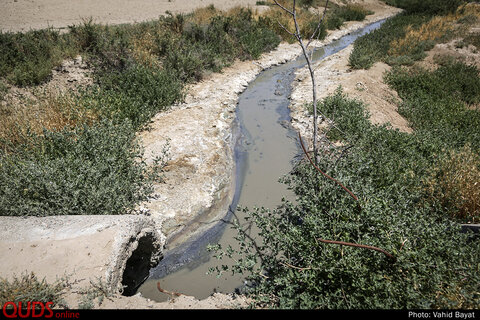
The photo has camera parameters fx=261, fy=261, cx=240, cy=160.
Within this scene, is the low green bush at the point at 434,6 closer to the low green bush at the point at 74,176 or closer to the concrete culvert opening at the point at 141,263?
the low green bush at the point at 74,176

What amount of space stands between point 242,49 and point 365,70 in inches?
217

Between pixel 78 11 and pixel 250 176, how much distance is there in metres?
19.4

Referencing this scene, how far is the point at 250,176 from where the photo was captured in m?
5.80

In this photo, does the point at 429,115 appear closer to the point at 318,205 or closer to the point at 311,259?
the point at 318,205

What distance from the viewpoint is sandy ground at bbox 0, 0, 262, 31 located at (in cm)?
1488

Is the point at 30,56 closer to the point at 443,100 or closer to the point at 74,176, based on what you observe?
the point at 74,176

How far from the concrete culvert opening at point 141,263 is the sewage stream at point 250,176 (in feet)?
0.33

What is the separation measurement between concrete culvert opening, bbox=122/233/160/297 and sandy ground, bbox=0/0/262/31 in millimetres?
14917

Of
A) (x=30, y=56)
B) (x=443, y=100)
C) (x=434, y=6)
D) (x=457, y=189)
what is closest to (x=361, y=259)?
(x=457, y=189)

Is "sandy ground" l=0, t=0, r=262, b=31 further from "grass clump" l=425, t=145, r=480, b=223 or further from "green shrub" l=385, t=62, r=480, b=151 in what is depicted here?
"grass clump" l=425, t=145, r=480, b=223

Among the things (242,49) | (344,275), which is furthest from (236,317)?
(242,49)

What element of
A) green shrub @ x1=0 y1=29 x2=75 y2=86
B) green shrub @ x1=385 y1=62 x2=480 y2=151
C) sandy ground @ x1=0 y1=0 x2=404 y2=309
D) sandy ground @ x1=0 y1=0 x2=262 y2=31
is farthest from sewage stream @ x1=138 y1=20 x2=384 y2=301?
sandy ground @ x1=0 y1=0 x2=262 y2=31

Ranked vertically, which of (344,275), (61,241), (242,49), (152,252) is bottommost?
(152,252)

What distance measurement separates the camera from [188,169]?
18.1 feet
